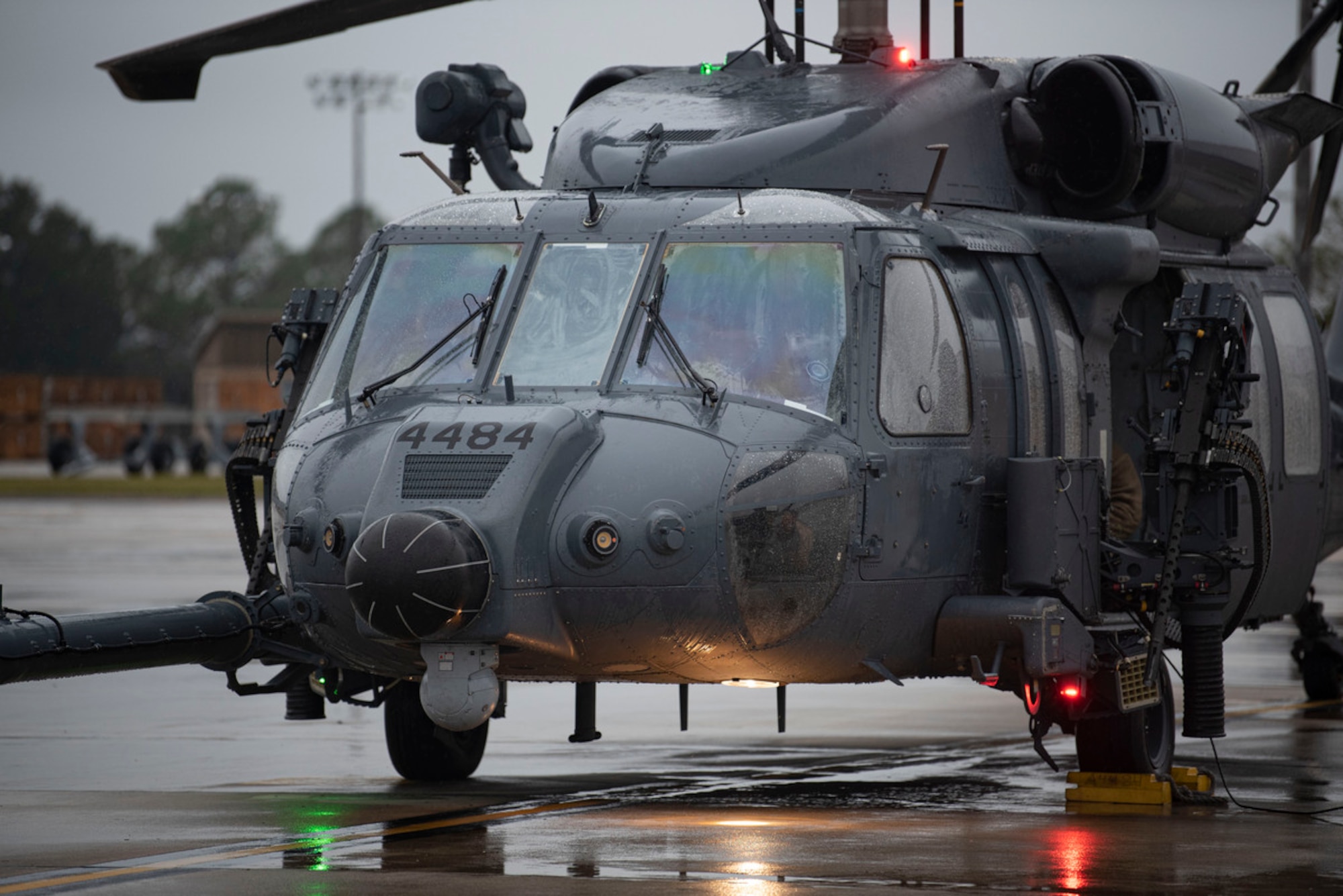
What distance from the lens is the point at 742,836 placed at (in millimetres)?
9836

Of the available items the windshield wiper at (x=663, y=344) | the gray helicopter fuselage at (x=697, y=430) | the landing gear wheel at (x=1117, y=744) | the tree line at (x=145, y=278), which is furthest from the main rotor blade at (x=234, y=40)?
the tree line at (x=145, y=278)

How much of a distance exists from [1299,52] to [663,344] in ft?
18.3

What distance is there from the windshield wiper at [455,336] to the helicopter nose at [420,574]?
1249 mm

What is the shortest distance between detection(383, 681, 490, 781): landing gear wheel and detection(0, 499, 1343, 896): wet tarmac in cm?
16

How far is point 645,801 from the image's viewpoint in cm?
1123

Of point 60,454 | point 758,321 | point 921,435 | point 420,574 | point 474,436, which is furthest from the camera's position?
point 60,454

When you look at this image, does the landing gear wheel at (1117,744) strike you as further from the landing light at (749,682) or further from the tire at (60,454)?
the tire at (60,454)

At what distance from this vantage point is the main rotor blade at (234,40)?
11.7 metres

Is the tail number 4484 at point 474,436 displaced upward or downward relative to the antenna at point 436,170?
downward

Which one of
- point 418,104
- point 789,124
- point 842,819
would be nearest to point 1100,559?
point 842,819

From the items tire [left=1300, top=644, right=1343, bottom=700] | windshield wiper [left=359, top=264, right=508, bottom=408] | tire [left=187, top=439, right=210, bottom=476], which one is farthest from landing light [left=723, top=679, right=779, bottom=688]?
tire [left=187, top=439, right=210, bottom=476]

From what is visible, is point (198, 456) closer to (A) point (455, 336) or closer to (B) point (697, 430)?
(A) point (455, 336)

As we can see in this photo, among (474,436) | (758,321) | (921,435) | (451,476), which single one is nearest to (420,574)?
(451,476)

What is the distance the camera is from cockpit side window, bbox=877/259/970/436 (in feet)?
32.4
